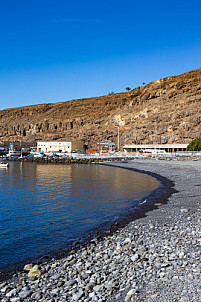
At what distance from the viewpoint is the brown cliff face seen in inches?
4376

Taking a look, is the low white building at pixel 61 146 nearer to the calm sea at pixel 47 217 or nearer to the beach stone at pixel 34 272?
the calm sea at pixel 47 217

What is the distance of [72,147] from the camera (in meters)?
126

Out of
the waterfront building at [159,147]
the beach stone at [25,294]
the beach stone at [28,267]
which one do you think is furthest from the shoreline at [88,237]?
the waterfront building at [159,147]

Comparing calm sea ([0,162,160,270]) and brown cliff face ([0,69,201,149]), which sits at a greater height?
brown cliff face ([0,69,201,149])

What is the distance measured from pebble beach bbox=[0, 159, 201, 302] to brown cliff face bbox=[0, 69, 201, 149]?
94.9 m

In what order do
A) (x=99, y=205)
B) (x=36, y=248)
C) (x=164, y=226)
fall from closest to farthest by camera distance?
(x=36, y=248), (x=164, y=226), (x=99, y=205)

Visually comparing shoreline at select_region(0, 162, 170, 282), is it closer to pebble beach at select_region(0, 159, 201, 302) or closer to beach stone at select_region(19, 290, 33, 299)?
pebble beach at select_region(0, 159, 201, 302)

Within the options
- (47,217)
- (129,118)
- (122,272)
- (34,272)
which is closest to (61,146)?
(129,118)

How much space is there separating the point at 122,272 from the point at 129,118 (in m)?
131

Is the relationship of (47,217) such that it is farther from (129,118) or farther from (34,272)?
(129,118)

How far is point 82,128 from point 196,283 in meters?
145

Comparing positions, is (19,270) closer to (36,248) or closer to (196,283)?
(36,248)

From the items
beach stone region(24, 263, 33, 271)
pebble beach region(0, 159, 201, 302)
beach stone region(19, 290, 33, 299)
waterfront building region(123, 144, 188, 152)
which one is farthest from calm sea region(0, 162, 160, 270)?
waterfront building region(123, 144, 188, 152)

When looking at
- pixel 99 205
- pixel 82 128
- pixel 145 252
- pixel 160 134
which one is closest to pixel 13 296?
pixel 145 252
